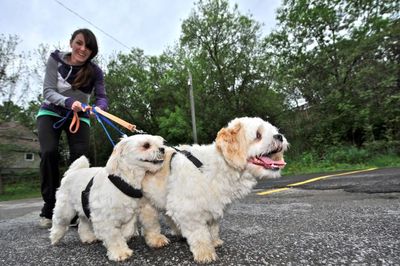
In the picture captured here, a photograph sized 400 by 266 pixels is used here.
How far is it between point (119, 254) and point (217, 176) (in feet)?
3.83

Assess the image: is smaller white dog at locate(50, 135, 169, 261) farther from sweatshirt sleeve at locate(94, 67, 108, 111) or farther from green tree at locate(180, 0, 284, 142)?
green tree at locate(180, 0, 284, 142)

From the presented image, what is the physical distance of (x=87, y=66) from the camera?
3.97m

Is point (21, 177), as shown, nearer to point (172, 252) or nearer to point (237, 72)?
point (237, 72)

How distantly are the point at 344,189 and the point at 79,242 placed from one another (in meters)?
5.54

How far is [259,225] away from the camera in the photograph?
3.74 meters

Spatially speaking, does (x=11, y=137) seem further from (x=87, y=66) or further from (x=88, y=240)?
(x=88, y=240)

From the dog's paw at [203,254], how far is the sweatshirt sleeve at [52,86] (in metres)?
2.40

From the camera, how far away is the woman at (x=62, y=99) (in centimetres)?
376

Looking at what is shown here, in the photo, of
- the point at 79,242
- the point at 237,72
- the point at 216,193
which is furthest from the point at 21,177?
the point at 216,193

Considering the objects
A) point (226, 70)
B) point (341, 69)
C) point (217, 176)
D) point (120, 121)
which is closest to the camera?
point (217, 176)

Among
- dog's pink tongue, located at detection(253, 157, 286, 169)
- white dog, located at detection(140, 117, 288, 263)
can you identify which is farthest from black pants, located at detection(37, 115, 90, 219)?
dog's pink tongue, located at detection(253, 157, 286, 169)

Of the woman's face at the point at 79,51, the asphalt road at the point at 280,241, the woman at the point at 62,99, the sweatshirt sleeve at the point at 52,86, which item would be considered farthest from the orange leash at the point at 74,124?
the asphalt road at the point at 280,241

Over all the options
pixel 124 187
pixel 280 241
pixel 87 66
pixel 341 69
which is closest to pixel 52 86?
pixel 87 66

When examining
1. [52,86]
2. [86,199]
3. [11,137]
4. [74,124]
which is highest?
[11,137]
